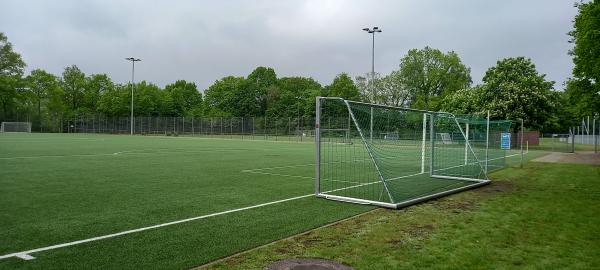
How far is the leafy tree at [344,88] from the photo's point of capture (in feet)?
248

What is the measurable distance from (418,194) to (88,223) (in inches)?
267

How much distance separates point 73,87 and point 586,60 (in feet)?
264

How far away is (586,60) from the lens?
23562mm

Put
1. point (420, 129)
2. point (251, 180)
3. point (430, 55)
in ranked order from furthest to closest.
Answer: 1. point (430, 55)
2. point (420, 129)
3. point (251, 180)

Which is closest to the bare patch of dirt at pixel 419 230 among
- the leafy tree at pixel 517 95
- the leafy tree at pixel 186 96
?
the leafy tree at pixel 517 95

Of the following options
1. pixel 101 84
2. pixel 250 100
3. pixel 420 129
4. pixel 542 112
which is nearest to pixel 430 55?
pixel 250 100

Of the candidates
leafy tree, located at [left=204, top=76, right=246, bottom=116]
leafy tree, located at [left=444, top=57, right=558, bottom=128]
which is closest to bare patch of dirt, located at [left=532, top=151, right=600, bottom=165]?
leafy tree, located at [left=444, top=57, right=558, bottom=128]

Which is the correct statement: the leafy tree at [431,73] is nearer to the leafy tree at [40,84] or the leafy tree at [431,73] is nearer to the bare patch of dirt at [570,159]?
the bare patch of dirt at [570,159]

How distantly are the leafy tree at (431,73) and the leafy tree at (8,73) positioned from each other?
212ft

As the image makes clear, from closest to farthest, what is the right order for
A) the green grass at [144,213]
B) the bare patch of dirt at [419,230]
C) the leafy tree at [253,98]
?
the green grass at [144,213] < the bare patch of dirt at [419,230] < the leafy tree at [253,98]

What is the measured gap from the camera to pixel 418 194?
394 inches

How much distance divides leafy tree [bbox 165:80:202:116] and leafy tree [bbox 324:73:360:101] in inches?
1144

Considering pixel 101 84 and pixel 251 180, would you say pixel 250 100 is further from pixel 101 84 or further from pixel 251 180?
pixel 251 180

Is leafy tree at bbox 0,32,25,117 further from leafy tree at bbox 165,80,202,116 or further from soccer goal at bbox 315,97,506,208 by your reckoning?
soccer goal at bbox 315,97,506,208
